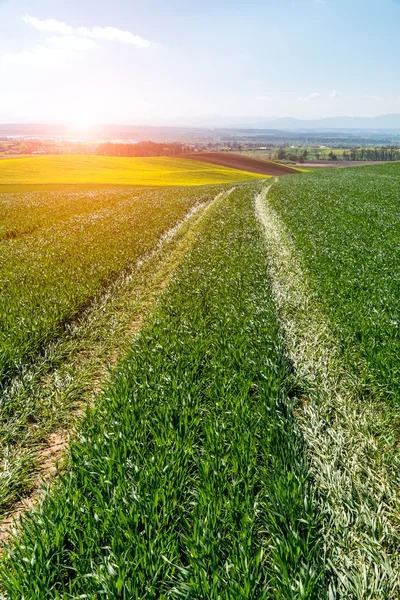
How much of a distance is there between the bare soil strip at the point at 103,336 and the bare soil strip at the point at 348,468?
11.1 ft

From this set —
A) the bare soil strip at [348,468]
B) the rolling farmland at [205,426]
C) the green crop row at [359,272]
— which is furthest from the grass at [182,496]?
the green crop row at [359,272]

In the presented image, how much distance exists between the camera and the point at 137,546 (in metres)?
3.31

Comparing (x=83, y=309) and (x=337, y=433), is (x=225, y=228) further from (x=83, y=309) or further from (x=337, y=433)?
(x=337, y=433)

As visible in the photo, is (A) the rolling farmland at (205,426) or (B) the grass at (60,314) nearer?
(A) the rolling farmland at (205,426)

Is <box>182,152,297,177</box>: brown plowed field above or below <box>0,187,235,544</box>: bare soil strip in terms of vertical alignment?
above

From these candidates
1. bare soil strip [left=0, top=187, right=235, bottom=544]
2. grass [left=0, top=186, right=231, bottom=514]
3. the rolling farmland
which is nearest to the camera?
the rolling farmland

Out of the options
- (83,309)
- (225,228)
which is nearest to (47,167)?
(225,228)

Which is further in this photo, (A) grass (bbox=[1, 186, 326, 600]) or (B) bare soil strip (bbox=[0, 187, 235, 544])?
(B) bare soil strip (bbox=[0, 187, 235, 544])

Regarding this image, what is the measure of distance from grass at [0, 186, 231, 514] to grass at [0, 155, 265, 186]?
41.1 m

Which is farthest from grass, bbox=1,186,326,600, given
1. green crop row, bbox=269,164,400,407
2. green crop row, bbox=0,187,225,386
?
green crop row, bbox=0,187,225,386

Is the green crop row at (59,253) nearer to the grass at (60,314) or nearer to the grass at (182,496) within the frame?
the grass at (60,314)

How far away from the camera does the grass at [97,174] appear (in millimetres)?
60594

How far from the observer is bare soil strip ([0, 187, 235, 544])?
191 inches

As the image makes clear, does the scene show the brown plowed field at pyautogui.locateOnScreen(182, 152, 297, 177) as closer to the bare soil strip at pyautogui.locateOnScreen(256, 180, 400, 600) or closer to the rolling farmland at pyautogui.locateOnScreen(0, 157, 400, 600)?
the rolling farmland at pyautogui.locateOnScreen(0, 157, 400, 600)
